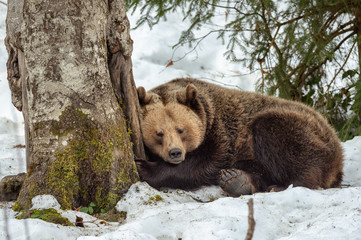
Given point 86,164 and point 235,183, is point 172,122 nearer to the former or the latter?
point 235,183

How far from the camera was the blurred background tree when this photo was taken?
5523 millimetres

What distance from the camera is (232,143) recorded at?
4336 mm

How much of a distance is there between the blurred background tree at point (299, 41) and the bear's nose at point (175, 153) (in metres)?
2.55

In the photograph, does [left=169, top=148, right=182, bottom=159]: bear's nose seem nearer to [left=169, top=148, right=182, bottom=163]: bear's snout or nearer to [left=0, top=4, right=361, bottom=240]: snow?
[left=169, top=148, right=182, bottom=163]: bear's snout

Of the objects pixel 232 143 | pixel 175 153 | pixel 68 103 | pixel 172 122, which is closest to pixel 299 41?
pixel 232 143

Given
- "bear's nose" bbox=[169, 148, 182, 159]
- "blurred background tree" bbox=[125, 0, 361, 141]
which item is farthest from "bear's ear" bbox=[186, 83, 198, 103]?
"blurred background tree" bbox=[125, 0, 361, 141]

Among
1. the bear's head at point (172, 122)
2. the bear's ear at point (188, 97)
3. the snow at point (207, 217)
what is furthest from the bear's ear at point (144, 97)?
the snow at point (207, 217)

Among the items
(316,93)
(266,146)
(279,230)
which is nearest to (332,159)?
(266,146)

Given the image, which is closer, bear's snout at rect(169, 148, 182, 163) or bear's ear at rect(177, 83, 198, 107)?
bear's snout at rect(169, 148, 182, 163)

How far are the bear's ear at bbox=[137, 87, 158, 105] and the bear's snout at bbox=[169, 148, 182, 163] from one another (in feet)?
2.15

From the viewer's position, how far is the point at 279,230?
96.7 inches

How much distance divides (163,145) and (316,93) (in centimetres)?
393

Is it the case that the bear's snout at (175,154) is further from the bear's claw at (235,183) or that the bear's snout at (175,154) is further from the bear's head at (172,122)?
the bear's claw at (235,183)

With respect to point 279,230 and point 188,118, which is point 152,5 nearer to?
point 188,118
